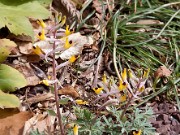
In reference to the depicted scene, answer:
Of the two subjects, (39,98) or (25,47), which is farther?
(25,47)

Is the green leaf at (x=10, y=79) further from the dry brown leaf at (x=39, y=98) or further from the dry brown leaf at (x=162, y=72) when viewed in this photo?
the dry brown leaf at (x=162, y=72)

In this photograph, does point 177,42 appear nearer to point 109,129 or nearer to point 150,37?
point 150,37

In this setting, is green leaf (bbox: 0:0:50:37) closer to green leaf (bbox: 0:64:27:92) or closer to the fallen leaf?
green leaf (bbox: 0:64:27:92)

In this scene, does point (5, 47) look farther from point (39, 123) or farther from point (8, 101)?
point (39, 123)

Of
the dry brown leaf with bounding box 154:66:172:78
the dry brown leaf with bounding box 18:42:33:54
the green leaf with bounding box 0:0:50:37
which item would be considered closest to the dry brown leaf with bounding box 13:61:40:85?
the dry brown leaf with bounding box 18:42:33:54

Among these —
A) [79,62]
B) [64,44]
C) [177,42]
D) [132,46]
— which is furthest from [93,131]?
[177,42]

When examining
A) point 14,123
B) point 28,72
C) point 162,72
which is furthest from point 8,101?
point 162,72
